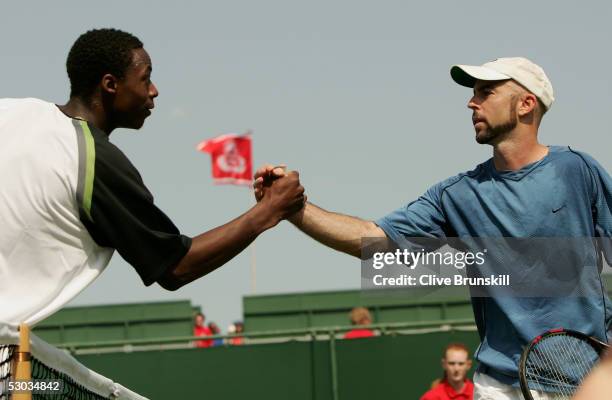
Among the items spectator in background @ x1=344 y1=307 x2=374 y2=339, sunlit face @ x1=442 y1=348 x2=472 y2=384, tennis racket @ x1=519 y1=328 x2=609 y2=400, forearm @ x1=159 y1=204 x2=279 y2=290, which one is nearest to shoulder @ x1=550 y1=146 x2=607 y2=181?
tennis racket @ x1=519 y1=328 x2=609 y2=400

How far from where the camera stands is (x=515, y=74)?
19.7ft

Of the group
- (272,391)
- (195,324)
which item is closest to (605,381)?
(272,391)

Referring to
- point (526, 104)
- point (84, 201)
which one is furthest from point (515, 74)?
point (84, 201)

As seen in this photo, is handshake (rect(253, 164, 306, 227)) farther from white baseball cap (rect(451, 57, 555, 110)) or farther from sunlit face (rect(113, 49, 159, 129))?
white baseball cap (rect(451, 57, 555, 110))

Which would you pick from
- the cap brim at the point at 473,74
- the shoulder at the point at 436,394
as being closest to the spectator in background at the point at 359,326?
the shoulder at the point at 436,394

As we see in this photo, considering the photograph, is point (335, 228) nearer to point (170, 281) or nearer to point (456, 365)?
point (170, 281)

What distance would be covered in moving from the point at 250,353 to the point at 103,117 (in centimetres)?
982

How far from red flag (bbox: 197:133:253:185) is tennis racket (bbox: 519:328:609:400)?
3007cm

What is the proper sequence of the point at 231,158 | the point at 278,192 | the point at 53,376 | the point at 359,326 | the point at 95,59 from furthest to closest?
the point at 231,158, the point at 359,326, the point at 278,192, the point at 95,59, the point at 53,376

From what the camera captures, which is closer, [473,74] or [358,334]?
[473,74]

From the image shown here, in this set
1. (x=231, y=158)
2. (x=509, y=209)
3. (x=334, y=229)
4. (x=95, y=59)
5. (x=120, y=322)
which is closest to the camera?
(x=95, y=59)

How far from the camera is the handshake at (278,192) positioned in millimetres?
5199

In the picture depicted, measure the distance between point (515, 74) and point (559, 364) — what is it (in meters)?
1.49

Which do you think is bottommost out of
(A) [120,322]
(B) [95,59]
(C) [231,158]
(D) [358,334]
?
(B) [95,59]
